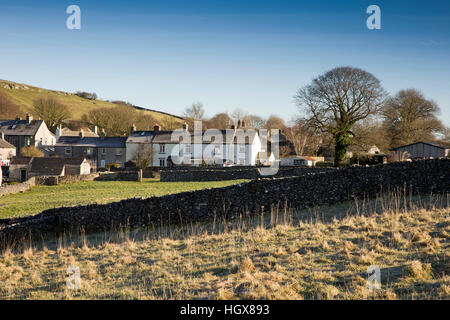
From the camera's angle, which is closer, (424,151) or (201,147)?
(424,151)

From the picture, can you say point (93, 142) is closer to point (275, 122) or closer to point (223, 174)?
point (223, 174)

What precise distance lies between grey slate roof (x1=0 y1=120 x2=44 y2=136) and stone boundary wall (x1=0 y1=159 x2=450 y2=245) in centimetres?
5811

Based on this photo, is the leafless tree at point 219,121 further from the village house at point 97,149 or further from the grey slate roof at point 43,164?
the grey slate roof at point 43,164

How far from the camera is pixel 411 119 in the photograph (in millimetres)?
56406

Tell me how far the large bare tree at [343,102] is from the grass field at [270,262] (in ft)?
89.8

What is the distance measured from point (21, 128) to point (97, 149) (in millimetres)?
16668

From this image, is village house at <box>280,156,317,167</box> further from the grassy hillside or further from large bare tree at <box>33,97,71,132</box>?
large bare tree at <box>33,97,71,132</box>

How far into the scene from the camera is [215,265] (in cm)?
813

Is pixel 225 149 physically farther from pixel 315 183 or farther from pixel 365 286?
pixel 365 286

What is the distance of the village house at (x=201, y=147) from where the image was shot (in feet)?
189

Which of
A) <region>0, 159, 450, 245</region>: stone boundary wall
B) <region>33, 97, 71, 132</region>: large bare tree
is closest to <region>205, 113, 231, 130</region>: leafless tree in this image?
<region>33, 97, 71, 132</region>: large bare tree

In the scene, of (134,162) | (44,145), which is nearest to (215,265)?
(134,162)

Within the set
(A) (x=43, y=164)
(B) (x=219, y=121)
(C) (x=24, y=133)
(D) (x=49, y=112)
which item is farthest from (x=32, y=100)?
(A) (x=43, y=164)
